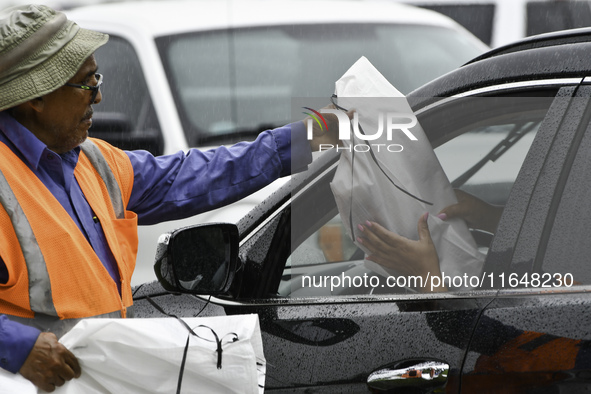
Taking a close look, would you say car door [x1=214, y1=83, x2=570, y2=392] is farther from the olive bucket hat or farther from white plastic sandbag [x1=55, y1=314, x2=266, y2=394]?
the olive bucket hat

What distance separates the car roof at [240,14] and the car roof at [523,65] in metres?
2.95

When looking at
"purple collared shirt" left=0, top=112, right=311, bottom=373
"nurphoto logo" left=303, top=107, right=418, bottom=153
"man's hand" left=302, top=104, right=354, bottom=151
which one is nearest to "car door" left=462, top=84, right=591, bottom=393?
"nurphoto logo" left=303, top=107, right=418, bottom=153

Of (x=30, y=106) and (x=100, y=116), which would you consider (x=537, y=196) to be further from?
(x=100, y=116)

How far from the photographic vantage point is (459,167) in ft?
7.72

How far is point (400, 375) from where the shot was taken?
1931 mm

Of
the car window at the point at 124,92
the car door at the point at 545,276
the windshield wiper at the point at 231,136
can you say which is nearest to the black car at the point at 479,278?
the car door at the point at 545,276

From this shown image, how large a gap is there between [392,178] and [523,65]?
0.38 metres

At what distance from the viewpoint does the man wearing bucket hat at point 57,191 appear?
2.06 m

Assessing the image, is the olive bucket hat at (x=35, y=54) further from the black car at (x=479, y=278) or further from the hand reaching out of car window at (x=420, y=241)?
the hand reaching out of car window at (x=420, y=241)

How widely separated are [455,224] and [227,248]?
21.2 inches

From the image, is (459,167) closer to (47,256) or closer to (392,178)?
(392,178)

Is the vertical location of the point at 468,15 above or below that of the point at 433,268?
below

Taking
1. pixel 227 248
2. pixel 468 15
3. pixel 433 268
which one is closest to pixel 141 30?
pixel 227 248

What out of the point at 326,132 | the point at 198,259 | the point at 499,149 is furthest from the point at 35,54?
the point at 499,149
